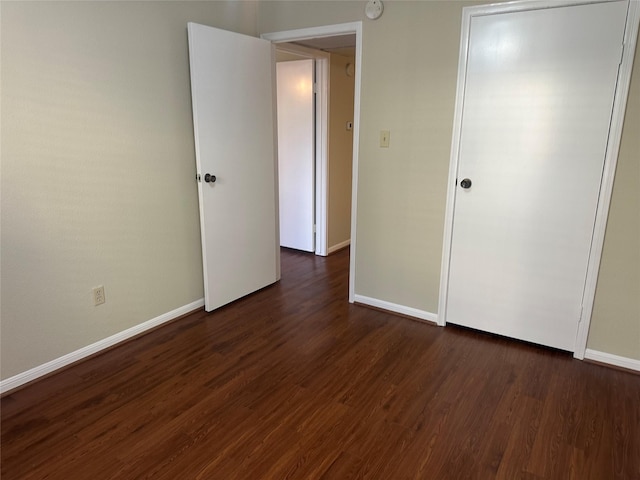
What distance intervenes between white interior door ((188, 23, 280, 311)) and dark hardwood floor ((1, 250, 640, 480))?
56cm

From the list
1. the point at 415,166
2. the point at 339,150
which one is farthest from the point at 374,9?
the point at 339,150

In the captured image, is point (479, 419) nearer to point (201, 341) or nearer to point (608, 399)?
point (608, 399)

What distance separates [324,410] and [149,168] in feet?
5.73

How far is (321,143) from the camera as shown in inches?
165

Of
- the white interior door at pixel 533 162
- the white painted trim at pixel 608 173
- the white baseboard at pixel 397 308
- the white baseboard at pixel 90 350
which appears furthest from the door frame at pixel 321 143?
the white painted trim at pixel 608 173

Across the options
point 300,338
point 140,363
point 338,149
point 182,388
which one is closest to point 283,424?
point 182,388

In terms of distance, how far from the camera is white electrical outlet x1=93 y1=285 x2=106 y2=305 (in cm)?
246

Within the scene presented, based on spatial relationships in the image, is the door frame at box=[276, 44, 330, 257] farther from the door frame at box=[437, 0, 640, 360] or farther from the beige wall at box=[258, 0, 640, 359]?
the door frame at box=[437, 0, 640, 360]

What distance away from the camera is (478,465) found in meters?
1.72

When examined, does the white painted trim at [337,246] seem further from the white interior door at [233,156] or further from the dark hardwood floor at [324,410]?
the dark hardwood floor at [324,410]

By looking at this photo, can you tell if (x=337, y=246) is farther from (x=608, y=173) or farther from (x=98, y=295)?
(x=608, y=173)

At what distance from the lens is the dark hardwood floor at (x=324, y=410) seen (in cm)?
172

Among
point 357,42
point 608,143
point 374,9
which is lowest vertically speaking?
point 608,143

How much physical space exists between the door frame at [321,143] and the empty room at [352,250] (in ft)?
2.84
